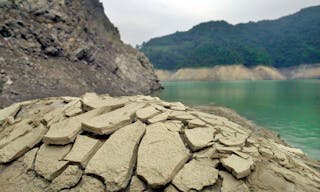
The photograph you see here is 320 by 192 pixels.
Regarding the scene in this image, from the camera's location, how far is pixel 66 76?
112ft

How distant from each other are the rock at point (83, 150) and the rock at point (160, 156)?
3.61 ft

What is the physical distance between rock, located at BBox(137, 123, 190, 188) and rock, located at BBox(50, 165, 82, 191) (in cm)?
133

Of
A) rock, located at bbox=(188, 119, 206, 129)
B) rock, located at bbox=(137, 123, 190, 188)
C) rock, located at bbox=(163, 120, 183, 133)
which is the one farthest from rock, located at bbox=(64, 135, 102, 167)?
rock, located at bbox=(188, 119, 206, 129)

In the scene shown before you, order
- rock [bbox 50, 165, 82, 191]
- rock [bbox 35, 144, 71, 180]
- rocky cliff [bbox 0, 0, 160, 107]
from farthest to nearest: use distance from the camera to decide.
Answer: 1. rocky cliff [bbox 0, 0, 160, 107]
2. rock [bbox 35, 144, 71, 180]
3. rock [bbox 50, 165, 82, 191]

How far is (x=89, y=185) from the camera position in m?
4.95

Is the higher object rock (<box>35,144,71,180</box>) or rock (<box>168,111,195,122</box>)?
rock (<box>168,111,195,122</box>)

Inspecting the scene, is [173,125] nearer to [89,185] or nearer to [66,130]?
[89,185]

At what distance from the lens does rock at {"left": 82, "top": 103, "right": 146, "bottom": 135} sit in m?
6.00

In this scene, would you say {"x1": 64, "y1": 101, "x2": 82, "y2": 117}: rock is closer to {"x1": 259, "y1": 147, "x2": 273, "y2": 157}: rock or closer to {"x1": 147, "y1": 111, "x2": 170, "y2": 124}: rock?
{"x1": 147, "y1": 111, "x2": 170, "y2": 124}: rock

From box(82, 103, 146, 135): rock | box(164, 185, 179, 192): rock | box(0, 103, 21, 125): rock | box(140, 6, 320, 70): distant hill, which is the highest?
box(140, 6, 320, 70): distant hill

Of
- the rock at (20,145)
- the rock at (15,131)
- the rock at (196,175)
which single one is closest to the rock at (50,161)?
the rock at (20,145)

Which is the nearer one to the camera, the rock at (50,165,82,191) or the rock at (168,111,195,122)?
the rock at (50,165,82,191)

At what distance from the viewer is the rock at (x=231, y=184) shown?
15.2 ft

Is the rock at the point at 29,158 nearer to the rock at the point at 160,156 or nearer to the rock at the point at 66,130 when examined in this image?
the rock at the point at 66,130
